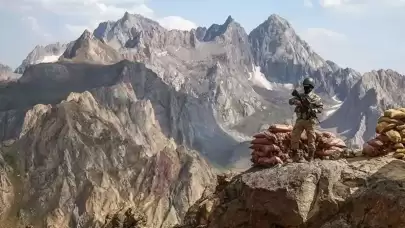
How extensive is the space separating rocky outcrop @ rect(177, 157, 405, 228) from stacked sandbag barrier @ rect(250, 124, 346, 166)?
1.37m

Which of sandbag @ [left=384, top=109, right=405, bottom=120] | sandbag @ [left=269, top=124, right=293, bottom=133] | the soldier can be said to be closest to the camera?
the soldier

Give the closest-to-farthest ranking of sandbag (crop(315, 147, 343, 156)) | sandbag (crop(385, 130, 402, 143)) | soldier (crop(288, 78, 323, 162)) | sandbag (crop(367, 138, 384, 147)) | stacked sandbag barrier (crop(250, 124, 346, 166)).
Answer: sandbag (crop(385, 130, 402, 143)) < soldier (crop(288, 78, 323, 162)) < sandbag (crop(367, 138, 384, 147)) < stacked sandbag barrier (crop(250, 124, 346, 166)) < sandbag (crop(315, 147, 343, 156))

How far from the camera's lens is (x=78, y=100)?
651ft

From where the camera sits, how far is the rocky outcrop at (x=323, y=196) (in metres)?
14.3

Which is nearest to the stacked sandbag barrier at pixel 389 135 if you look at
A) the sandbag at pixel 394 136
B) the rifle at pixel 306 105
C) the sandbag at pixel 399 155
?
the sandbag at pixel 394 136

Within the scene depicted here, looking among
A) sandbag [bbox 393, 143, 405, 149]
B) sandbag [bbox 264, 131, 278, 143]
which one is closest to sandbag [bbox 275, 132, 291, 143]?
sandbag [bbox 264, 131, 278, 143]

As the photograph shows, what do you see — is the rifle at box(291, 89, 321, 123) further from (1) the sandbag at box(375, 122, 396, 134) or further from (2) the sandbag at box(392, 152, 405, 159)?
(2) the sandbag at box(392, 152, 405, 159)

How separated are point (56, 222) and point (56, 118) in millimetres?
38992

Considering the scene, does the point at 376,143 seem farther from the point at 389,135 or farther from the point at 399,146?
the point at 399,146

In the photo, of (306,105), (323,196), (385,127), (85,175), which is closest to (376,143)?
(385,127)

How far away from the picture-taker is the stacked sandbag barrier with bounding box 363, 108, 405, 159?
58.6 ft

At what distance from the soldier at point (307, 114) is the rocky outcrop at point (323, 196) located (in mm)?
1360

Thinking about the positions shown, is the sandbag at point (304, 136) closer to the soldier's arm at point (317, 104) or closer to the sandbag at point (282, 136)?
the sandbag at point (282, 136)

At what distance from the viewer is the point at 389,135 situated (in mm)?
17969
